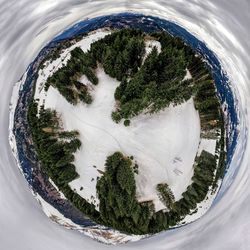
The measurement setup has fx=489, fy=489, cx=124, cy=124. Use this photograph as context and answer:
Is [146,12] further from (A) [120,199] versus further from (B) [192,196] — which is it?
(A) [120,199]

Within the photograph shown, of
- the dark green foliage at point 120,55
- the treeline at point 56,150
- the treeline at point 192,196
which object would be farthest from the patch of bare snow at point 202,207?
the dark green foliage at point 120,55

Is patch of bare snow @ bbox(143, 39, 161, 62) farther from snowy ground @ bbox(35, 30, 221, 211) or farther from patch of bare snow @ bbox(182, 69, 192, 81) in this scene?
patch of bare snow @ bbox(182, 69, 192, 81)

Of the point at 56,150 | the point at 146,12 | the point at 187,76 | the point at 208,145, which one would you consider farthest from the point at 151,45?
the point at 56,150

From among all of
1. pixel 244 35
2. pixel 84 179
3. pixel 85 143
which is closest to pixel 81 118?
pixel 85 143

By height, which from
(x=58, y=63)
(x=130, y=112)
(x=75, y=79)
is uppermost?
(x=58, y=63)

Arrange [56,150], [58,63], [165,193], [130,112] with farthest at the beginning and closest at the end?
[58,63] → [56,150] → [165,193] → [130,112]
